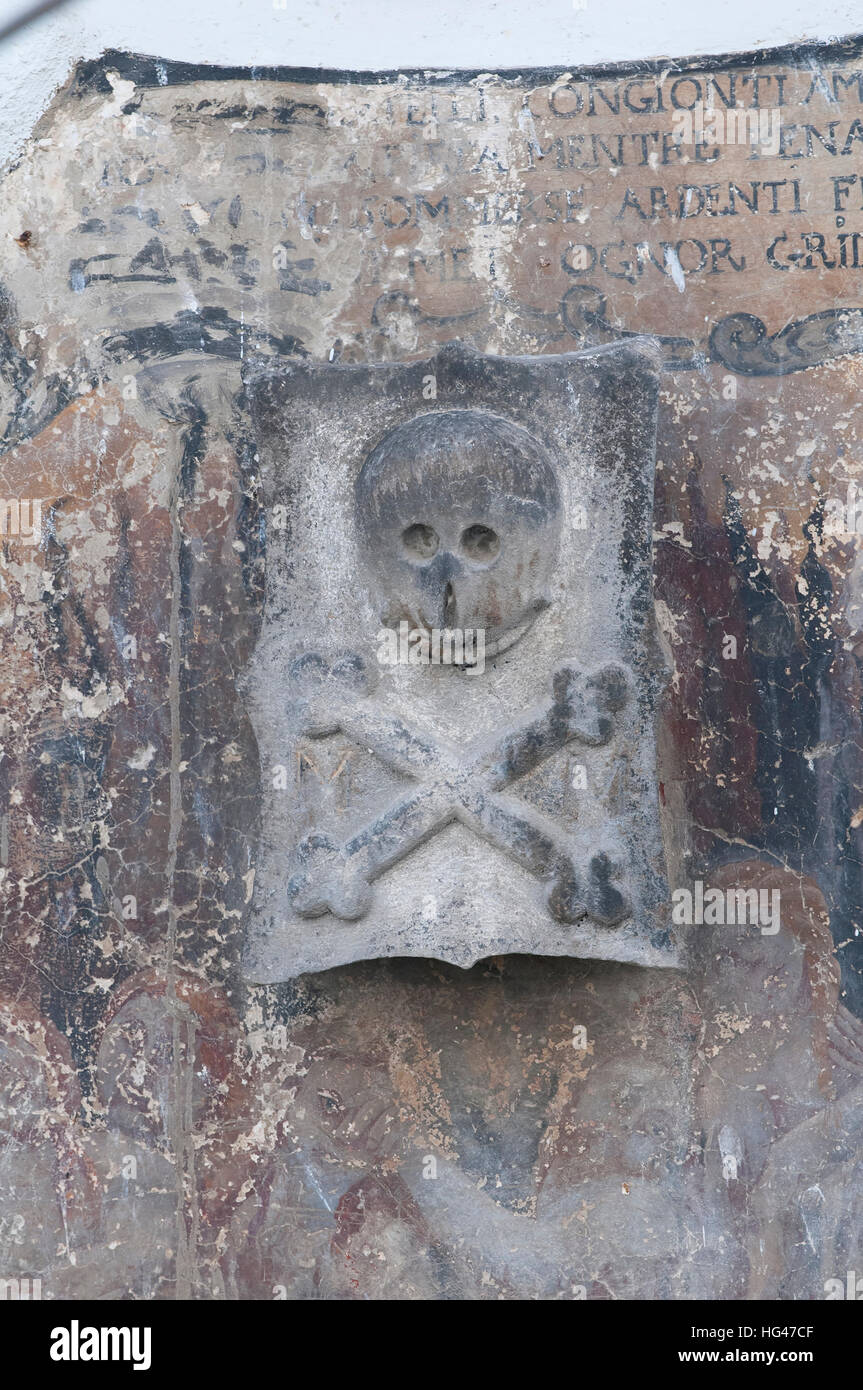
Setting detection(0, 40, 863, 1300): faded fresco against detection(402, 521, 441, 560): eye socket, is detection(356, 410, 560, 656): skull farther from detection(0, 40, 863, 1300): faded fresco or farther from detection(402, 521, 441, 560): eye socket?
detection(0, 40, 863, 1300): faded fresco

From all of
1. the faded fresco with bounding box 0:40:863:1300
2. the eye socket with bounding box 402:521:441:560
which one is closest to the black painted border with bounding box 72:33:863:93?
the faded fresco with bounding box 0:40:863:1300

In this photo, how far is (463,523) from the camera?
336cm

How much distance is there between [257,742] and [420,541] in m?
0.67

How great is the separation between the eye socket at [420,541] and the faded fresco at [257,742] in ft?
1.89

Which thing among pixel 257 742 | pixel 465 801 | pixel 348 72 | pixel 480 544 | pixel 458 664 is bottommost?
pixel 465 801

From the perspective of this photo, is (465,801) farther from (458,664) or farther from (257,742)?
(257,742)

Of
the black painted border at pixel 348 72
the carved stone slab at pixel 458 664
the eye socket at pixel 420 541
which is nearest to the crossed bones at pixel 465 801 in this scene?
the carved stone slab at pixel 458 664

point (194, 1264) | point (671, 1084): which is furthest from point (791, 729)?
point (194, 1264)

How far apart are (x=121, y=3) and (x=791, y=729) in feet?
8.43

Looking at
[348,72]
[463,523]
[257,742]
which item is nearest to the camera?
[463,523]

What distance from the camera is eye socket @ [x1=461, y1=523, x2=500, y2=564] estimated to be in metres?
3.39

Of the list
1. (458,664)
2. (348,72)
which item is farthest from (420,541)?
(348,72)

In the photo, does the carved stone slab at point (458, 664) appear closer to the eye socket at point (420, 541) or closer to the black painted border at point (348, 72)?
the eye socket at point (420, 541)

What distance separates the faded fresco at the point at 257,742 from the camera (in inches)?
148
